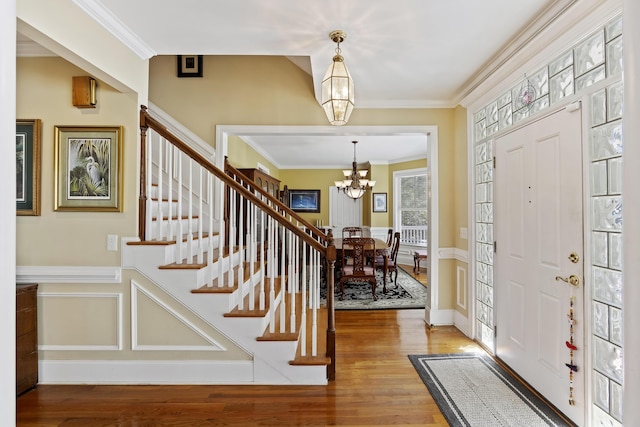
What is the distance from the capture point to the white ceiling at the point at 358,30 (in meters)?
2.04

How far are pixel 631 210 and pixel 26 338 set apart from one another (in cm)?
334

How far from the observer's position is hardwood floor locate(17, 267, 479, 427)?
2025 mm

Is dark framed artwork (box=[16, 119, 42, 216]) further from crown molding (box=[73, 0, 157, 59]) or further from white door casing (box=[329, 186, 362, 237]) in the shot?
white door casing (box=[329, 186, 362, 237])

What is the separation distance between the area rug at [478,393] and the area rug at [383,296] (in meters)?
1.49

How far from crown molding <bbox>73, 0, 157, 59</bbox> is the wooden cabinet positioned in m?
1.97

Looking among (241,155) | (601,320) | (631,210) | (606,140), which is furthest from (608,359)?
(241,155)

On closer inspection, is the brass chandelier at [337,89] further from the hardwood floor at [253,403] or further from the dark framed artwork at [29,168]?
the dark framed artwork at [29,168]

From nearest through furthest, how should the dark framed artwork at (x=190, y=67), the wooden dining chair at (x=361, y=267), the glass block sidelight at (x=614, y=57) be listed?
the glass block sidelight at (x=614, y=57) < the dark framed artwork at (x=190, y=67) < the wooden dining chair at (x=361, y=267)

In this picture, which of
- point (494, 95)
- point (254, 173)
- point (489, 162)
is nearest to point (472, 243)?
point (489, 162)

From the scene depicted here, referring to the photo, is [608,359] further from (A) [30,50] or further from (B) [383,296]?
(A) [30,50]

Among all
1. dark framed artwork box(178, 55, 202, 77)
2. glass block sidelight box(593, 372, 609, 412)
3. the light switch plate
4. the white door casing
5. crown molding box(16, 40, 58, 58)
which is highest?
dark framed artwork box(178, 55, 202, 77)

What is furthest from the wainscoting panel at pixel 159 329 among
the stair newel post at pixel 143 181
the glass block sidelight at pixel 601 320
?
the glass block sidelight at pixel 601 320

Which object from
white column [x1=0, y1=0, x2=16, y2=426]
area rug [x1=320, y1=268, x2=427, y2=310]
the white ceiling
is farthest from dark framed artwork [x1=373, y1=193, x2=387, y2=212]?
white column [x1=0, y1=0, x2=16, y2=426]

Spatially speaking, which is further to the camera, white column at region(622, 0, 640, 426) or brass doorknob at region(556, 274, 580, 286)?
brass doorknob at region(556, 274, 580, 286)
